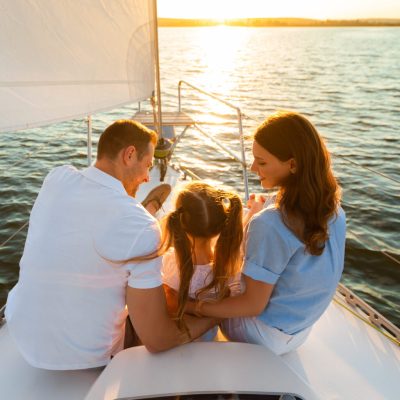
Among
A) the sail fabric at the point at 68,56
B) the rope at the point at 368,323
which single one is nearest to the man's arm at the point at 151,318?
the sail fabric at the point at 68,56

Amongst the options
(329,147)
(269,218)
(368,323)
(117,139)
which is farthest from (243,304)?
(329,147)

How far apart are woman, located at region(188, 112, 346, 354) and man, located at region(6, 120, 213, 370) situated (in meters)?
0.24

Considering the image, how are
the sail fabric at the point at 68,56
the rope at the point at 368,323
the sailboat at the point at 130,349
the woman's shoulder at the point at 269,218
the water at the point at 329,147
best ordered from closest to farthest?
the sailboat at the point at 130,349
the woman's shoulder at the point at 269,218
the sail fabric at the point at 68,56
the rope at the point at 368,323
the water at the point at 329,147

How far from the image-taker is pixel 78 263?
4.01ft

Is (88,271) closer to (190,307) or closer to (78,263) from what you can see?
(78,263)

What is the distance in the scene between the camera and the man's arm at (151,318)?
4.10 feet

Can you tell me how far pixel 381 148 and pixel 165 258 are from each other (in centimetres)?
735

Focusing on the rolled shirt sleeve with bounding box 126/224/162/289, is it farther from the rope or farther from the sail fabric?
the rope

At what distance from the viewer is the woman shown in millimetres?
1301

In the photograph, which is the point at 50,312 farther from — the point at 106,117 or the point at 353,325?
the point at 106,117

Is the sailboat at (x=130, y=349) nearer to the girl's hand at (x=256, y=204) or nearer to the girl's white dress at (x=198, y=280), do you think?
the girl's white dress at (x=198, y=280)

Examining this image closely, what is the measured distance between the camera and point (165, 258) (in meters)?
1.58

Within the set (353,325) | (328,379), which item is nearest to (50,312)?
(328,379)

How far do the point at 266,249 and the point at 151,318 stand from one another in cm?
39
